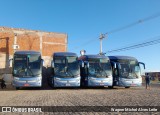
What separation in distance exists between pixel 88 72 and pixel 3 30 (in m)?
21.7

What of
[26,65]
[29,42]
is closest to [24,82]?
[26,65]

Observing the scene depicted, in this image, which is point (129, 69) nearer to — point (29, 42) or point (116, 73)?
point (116, 73)

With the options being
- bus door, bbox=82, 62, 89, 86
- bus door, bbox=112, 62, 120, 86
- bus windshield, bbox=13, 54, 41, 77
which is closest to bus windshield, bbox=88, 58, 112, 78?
bus door, bbox=82, 62, 89, 86

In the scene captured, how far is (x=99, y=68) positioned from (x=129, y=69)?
2.79 m

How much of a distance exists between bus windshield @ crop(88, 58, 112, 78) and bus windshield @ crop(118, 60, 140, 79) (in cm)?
121

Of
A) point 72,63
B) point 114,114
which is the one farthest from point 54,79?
point 114,114

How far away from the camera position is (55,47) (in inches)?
1745

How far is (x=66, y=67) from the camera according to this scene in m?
23.2

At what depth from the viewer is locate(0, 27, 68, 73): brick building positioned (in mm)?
40438

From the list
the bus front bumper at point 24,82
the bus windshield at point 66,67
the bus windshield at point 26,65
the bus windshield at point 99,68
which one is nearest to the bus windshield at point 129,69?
the bus windshield at point 99,68

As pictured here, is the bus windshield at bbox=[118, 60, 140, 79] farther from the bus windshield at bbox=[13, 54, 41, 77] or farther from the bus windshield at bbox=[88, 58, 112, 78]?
the bus windshield at bbox=[13, 54, 41, 77]

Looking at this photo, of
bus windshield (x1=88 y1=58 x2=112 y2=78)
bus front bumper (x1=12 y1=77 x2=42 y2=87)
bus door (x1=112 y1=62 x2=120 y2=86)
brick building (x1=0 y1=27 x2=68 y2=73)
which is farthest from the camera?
brick building (x1=0 y1=27 x2=68 y2=73)

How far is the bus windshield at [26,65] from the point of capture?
2230 centimetres

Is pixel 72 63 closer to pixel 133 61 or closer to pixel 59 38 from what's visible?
pixel 133 61
